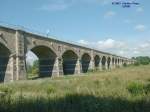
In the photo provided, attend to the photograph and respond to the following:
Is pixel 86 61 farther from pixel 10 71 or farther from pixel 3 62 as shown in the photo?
pixel 10 71

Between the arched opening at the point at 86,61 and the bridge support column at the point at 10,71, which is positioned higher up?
the arched opening at the point at 86,61

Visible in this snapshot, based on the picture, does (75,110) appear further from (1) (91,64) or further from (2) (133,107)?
(1) (91,64)

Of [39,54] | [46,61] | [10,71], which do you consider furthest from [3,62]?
[46,61]

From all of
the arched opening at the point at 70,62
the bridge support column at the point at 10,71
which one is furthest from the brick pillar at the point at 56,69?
the bridge support column at the point at 10,71

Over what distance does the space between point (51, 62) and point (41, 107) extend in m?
44.8

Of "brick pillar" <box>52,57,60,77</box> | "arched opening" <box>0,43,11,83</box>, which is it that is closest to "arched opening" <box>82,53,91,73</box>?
"brick pillar" <box>52,57,60,77</box>

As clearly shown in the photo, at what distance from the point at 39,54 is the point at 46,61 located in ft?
5.85

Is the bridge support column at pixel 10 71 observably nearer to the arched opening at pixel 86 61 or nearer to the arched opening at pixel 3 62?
the arched opening at pixel 3 62

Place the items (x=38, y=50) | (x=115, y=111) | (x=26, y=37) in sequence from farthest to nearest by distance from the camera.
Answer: (x=38, y=50), (x=26, y=37), (x=115, y=111)

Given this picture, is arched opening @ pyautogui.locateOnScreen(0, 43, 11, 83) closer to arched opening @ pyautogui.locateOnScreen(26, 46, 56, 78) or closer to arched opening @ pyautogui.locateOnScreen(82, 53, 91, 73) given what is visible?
arched opening @ pyautogui.locateOnScreen(26, 46, 56, 78)

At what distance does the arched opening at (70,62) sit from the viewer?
63.6 metres

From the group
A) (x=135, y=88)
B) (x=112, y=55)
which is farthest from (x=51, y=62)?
(x=112, y=55)

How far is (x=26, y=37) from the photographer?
3988 centimetres

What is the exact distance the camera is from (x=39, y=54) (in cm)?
5325
